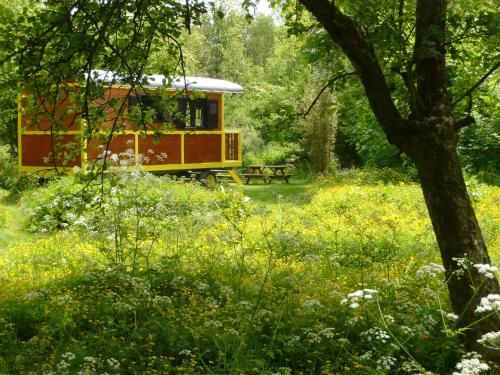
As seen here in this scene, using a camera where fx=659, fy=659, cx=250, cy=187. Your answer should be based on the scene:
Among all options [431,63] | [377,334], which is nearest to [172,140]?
[431,63]

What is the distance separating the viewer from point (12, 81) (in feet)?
16.4

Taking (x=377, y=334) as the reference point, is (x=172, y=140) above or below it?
above

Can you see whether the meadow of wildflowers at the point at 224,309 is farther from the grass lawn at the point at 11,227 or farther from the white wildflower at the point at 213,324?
the grass lawn at the point at 11,227

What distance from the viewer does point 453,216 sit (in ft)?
15.4

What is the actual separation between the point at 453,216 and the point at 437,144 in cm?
53

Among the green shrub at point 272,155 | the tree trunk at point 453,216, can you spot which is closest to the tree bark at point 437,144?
the tree trunk at point 453,216

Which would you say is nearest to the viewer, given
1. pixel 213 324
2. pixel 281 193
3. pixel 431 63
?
pixel 213 324

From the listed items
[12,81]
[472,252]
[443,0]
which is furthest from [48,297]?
[443,0]

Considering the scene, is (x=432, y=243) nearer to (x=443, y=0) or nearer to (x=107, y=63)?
(x=443, y=0)

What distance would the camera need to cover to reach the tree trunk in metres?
4.71

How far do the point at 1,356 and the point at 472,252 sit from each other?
11.2 feet

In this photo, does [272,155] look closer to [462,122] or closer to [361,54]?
[462,122]

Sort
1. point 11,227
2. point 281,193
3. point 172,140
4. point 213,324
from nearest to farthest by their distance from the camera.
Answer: point 213,324 → point 11,227 → point 172,140 → point 281,193

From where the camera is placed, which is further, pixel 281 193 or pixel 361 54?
pixel 281 193
